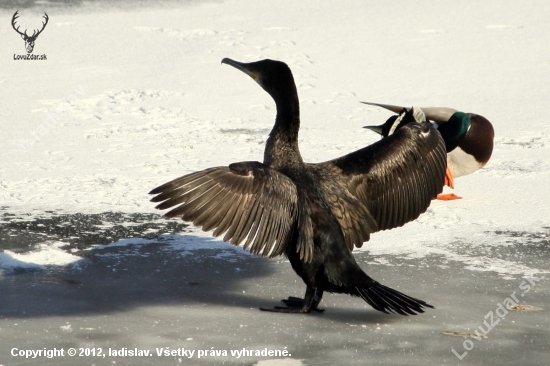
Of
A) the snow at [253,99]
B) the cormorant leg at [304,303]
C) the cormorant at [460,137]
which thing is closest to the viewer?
the cormorant leg at [304,303]

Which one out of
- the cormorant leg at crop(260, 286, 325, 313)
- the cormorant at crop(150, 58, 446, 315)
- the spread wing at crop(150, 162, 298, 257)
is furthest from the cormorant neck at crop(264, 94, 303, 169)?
the cormorant leg at crop(260, 286, 325, 313)

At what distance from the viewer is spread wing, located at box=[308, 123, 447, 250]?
188 inches

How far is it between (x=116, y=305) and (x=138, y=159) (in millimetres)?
3448

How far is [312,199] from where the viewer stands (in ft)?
15.2

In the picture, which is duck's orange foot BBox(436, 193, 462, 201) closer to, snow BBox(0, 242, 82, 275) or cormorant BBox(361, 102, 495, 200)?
cormorant BBox(361, 102, 495, 200)

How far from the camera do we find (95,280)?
5.14 meters

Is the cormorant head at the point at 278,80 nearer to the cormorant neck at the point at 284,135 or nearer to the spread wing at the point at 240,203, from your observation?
the cormorant neck at the point at 284,135

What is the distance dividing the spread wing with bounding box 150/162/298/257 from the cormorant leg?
0.38 meters

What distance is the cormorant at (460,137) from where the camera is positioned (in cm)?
743

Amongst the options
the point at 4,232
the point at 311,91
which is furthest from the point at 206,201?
the point at 311,91

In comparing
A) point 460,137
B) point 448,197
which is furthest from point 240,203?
point 460,137

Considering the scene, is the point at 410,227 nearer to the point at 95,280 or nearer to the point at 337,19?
the point at 95,280

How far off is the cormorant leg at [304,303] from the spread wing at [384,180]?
327 millimetres

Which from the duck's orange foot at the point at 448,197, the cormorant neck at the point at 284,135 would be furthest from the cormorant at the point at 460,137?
the cormorant neck at the point at 284,135
